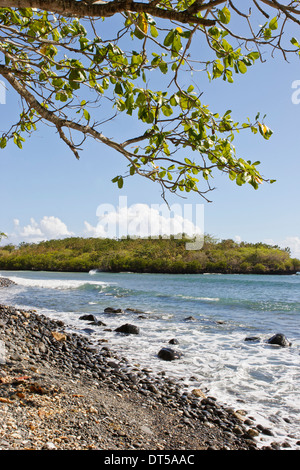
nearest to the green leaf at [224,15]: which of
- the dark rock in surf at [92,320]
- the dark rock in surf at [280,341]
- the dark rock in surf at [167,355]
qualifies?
the dark rock in surf at [167,355]

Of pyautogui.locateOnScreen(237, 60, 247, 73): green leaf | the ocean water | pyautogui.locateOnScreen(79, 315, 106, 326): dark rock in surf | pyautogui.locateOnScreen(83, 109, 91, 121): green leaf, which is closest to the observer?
pyautogui.locateOnScreen(237, 60, 247, 73): green leaf

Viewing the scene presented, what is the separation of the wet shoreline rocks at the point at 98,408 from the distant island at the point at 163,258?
6189 cm

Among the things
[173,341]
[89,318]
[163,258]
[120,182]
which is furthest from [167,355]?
[163,258]

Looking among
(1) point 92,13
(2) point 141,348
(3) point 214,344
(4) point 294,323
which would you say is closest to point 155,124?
(1) point 92,13

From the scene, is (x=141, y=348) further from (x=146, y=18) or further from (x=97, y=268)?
(x=97, y=268)

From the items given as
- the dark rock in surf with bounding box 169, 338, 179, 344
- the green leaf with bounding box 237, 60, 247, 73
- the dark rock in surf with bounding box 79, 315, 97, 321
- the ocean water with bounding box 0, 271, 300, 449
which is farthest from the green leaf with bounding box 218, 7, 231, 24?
the dark rock in surf with bounding box 79, 315, 97, 321

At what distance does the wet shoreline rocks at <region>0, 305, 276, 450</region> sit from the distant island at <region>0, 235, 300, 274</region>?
203 feet

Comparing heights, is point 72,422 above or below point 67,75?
below

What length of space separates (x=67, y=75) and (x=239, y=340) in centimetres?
876

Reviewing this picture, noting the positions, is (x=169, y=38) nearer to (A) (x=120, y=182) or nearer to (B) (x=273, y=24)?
(B) (x=273, y=24)

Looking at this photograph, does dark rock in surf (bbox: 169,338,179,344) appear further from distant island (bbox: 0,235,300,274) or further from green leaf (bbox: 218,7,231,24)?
distant island (bbox: 0,235,300,274)

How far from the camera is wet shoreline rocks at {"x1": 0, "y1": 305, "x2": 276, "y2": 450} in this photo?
11.4 feet

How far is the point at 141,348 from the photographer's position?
28.0ft

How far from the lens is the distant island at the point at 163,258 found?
2704 inches
